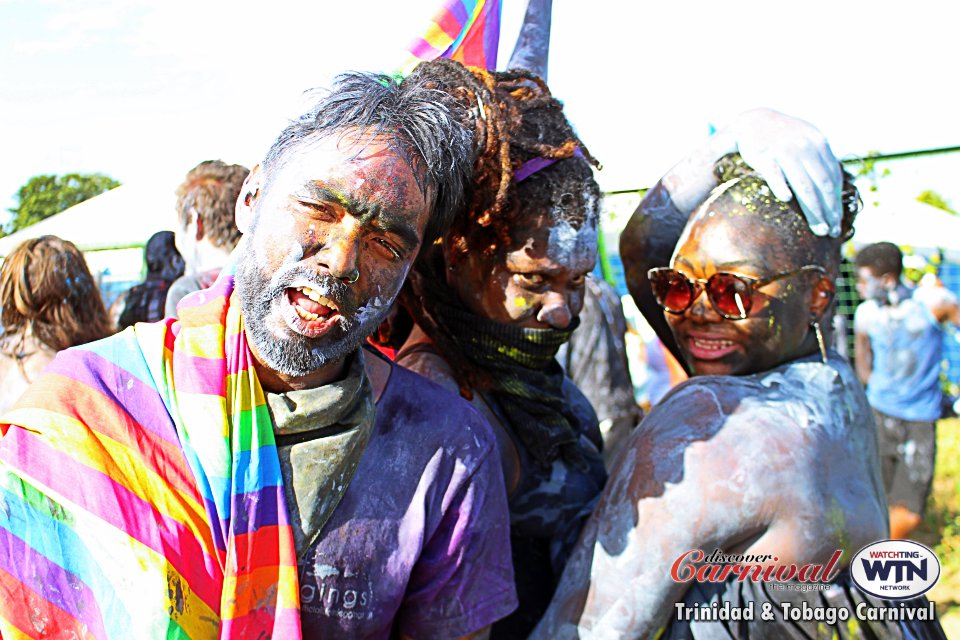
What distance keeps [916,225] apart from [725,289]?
21.1ft

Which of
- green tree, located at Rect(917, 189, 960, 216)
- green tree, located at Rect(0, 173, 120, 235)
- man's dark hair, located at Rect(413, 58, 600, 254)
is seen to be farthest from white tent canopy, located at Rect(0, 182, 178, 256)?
green tree, located at Rect(917, 189, 960, 216)

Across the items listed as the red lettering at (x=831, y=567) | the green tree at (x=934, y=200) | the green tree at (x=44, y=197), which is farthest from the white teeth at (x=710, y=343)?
the green tree at (x=44, y=197)

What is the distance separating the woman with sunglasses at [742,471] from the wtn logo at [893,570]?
0.03 metres

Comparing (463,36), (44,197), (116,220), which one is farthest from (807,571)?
(44,197)

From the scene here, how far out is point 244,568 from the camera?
161 cm

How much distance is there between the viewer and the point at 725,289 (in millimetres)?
2350

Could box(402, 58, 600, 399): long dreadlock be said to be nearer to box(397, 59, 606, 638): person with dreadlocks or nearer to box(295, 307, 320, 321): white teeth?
box(397, 59, 606, 638): person with dreadlocks

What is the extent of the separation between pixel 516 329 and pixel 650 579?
683 mm

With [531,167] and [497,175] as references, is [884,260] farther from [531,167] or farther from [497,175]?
[497,175]

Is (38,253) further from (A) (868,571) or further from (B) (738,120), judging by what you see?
(A) (868,571)

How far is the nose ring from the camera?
1699 mm

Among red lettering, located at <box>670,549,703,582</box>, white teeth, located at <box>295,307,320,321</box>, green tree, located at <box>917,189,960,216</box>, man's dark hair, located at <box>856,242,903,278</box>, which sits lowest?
man's dark hair, located at <box>856,242,903,278</box>

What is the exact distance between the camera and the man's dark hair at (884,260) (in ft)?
21.9

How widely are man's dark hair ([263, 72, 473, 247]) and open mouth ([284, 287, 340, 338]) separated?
29cm
